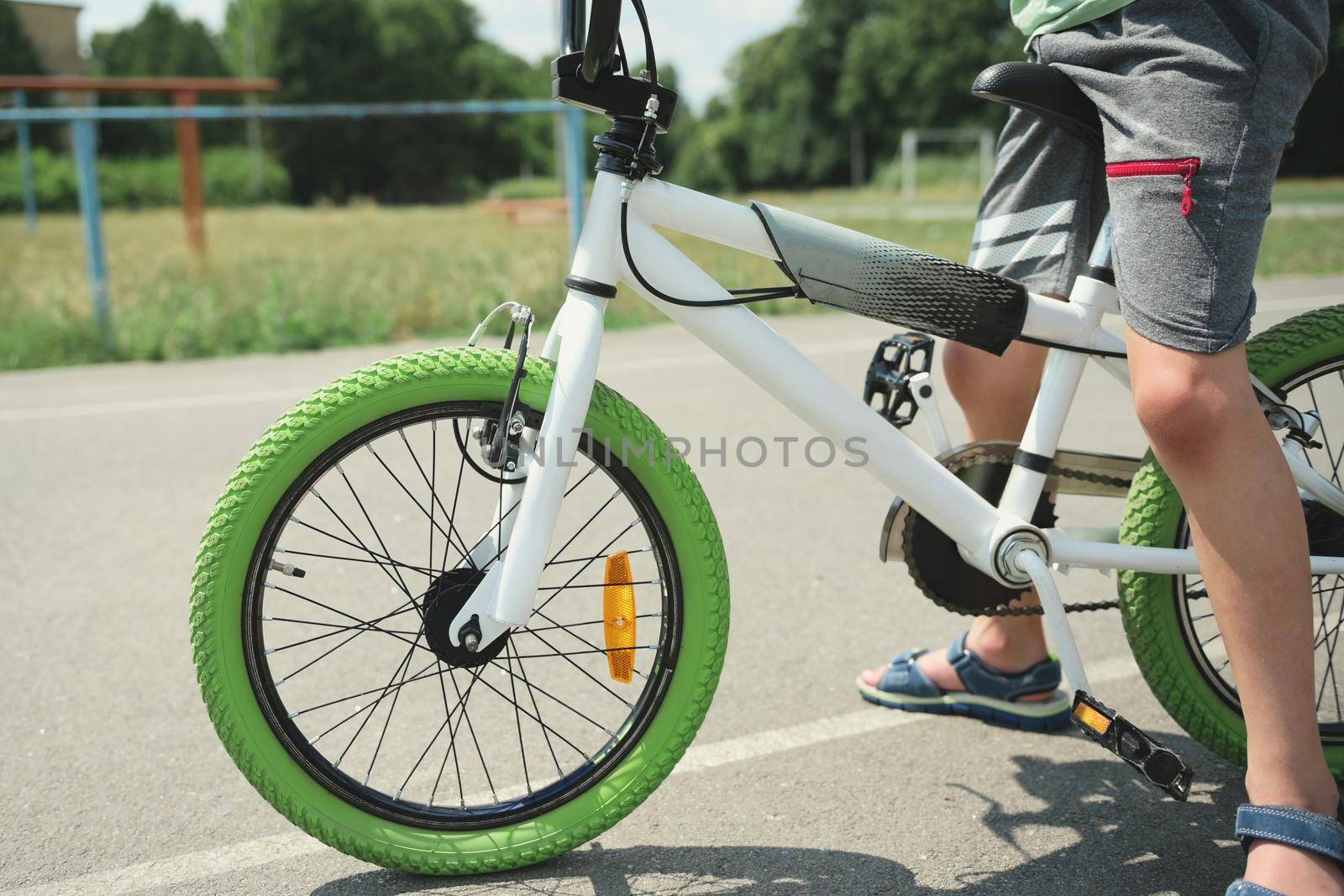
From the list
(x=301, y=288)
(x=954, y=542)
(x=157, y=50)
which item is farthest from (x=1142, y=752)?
(x=157, y=50)

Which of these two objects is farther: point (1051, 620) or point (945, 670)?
point (945, 670)

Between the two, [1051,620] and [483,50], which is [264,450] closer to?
[1051,620]

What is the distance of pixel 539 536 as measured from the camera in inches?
78.3

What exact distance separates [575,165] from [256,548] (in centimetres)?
700

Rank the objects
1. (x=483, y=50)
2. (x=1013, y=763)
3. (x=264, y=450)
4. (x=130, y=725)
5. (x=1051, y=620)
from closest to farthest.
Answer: (x=264, y=450) → (x=1051, y=620) → (x=1013, y=763) → (x=130, y=725) → (x=483, y=50)

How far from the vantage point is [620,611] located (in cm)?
217

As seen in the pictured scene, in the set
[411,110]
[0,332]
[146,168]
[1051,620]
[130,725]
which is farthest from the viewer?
[146,168]

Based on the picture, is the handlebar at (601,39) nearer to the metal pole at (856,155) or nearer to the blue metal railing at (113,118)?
the blue metal railing at (113,118)

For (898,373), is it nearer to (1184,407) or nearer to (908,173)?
(1184,407)

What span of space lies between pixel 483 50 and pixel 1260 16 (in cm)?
10300

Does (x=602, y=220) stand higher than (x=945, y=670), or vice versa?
(x=602, y=220)

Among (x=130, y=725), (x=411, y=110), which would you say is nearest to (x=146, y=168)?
(x=411, y=110)

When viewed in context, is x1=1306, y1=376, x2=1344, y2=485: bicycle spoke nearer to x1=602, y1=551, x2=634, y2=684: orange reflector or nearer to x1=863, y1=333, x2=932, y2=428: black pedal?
x1=863, y1=333, x2=932, y2=428: black pedal

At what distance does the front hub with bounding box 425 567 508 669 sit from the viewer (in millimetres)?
2043
